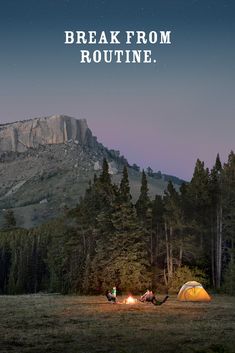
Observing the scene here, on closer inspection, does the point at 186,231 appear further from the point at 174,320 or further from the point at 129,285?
the point at 174,320

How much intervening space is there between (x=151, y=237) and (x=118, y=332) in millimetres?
51161

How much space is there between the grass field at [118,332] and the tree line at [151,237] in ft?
92.9

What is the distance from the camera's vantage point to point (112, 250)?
66.9 meters

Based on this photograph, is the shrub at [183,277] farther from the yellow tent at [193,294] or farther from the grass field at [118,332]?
the grass field at [118,332]

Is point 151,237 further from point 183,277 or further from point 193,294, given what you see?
point 193,294

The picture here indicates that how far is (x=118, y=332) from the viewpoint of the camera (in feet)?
80.8

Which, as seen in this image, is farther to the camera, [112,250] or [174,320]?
[112,250]

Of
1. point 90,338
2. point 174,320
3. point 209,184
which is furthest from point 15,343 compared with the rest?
point 209,184

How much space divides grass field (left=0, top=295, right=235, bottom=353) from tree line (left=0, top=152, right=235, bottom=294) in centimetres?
2831

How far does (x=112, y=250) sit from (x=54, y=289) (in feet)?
72.1

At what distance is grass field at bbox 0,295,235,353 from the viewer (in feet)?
65.7

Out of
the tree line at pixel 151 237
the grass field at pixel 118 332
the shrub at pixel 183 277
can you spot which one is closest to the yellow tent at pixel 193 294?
the tree line at pixel 151 237

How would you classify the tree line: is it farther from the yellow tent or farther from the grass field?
the grass field

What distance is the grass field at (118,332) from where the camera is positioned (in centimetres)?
2002
